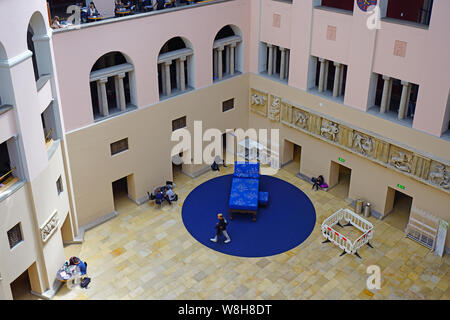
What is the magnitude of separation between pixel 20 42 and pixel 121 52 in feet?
21.3

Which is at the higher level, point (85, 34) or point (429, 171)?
point (85, 34)

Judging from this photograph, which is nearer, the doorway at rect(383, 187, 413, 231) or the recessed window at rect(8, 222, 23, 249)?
the recessed window at rect(8, 222, 23, 249)

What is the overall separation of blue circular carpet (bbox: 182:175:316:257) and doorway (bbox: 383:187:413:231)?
394 centimetres

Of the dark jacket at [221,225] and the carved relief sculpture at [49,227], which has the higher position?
the carved relief sculpture at [49,227]

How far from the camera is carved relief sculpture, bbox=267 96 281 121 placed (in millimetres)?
27797

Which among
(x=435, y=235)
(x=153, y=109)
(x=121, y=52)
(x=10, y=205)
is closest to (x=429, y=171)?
(x=435, y=235)

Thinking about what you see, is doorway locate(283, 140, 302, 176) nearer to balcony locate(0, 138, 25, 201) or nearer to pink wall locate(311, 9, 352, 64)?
pink wall locate(311, 9, 352, 64)

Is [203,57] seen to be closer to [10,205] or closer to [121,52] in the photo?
[121,52]

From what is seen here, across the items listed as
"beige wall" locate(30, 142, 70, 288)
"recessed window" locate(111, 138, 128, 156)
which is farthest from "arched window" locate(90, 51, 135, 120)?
"beige wall" locate(30, 142, 70, 288)

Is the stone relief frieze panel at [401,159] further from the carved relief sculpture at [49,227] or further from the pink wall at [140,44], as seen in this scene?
the carved relief sculpture at [49,227]

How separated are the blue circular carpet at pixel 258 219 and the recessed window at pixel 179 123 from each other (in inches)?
150

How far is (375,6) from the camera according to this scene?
21.3 metres

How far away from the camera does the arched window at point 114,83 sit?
22.5 m

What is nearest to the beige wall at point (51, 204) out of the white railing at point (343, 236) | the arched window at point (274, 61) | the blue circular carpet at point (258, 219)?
the blue circular carpet at point (258, 219)
